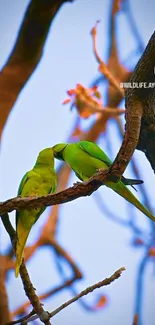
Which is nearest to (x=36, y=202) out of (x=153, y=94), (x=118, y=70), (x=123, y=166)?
(x=123, y=166)

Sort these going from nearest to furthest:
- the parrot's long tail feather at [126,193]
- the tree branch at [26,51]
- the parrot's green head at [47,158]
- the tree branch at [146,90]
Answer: the tree branch at [146,90] → the parrot's long tail feather at [126,193] → the parrot's green head at [47,158] → the tree branch at [26,51]

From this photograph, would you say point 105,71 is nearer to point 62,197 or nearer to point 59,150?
point 59,150

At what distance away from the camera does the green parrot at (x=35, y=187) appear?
0.98m

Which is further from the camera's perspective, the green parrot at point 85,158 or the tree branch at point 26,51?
the tree branch at point 26,51

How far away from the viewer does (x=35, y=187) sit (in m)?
1.00

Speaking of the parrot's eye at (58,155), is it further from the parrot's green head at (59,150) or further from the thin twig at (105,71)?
the thin twig at (105,71)

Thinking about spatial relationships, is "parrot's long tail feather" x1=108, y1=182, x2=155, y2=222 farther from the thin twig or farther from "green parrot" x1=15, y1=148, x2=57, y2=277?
the thin twig

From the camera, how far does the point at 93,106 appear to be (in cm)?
151

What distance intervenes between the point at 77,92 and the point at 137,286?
65 centimetres

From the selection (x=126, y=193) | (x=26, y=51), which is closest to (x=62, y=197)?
(x=126, y=193)

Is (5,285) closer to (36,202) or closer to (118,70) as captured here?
(36,202)

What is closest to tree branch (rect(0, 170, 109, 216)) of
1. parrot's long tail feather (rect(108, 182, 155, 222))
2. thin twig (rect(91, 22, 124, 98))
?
parrot's long tail feather (rect(108, 182, 155, 222))

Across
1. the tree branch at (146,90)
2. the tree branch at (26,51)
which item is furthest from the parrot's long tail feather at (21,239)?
the tree branch at (26,51)

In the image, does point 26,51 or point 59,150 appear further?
point 26,51
